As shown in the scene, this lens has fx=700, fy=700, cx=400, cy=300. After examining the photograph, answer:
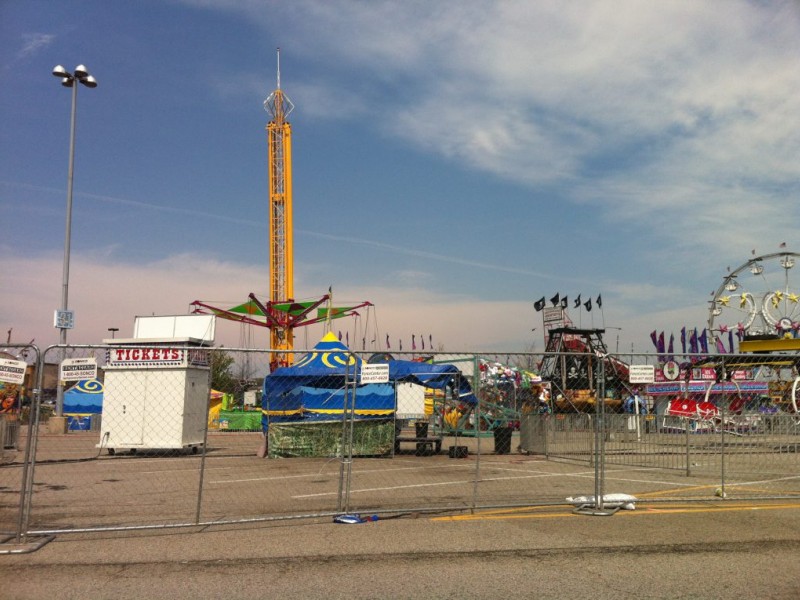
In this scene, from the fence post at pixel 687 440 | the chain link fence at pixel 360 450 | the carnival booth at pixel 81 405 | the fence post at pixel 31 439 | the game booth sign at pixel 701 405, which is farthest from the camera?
the carnival booth at pixel 81 405

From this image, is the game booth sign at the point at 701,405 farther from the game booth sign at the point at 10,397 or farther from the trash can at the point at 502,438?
the game booth sign at the point at 10,397

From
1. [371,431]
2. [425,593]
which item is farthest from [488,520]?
[371,431]

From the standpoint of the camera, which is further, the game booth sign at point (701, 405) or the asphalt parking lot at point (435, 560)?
the game booth sign at point (701, 405)

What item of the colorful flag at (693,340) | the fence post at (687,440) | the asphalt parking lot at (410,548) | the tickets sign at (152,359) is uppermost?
the colorful flag at (693,340)

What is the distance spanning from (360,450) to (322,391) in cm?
198

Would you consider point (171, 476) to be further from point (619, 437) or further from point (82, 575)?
point (619, 437)

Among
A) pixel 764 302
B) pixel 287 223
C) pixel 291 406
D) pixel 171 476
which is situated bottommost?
pixel 171 476

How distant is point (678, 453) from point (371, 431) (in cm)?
777

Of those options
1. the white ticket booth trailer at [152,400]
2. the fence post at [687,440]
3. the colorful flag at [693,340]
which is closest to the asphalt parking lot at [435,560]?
the fence post at [687,440]

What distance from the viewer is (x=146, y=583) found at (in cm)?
620

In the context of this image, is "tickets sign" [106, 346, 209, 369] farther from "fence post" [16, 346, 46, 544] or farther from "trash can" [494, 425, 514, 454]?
"fence post" [16, 346, 46, 544]

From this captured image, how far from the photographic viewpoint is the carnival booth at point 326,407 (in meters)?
18.6

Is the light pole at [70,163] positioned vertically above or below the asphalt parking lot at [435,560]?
→ above

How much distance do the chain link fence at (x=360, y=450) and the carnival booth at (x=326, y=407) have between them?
1.6 inches
